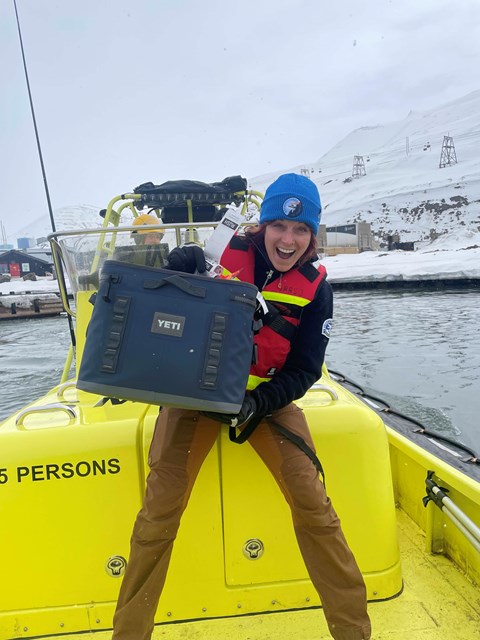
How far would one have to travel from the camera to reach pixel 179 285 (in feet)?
5.21

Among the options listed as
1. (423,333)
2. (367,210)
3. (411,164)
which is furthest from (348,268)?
(411,164)

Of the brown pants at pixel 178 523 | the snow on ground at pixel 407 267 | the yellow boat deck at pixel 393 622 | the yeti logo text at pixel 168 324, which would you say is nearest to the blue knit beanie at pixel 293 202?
the yeti logo text at pixel 168 324

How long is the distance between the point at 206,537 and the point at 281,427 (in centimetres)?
64

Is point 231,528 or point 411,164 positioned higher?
point 411,164

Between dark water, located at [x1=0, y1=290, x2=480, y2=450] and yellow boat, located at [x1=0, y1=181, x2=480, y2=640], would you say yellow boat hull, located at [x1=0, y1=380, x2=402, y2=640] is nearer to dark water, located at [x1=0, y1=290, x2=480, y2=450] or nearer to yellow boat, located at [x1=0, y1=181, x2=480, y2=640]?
yellow boat, located at [x1=0, y1=181, x2=480, y2=640]

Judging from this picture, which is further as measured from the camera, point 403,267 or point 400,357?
point 403,267

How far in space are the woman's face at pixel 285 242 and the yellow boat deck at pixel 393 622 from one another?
147cm

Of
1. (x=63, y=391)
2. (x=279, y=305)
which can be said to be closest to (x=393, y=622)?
(x=279, y=305)

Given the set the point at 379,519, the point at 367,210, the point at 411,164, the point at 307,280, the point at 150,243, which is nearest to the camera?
the point at 307,280

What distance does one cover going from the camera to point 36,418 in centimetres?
234

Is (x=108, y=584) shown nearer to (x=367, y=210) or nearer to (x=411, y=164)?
(x=367, y=210)

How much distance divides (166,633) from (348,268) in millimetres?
31989

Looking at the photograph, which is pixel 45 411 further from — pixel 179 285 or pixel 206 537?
pixel 179 285

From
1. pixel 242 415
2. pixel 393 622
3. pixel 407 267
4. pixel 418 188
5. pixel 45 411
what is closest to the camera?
pixel 242 415
